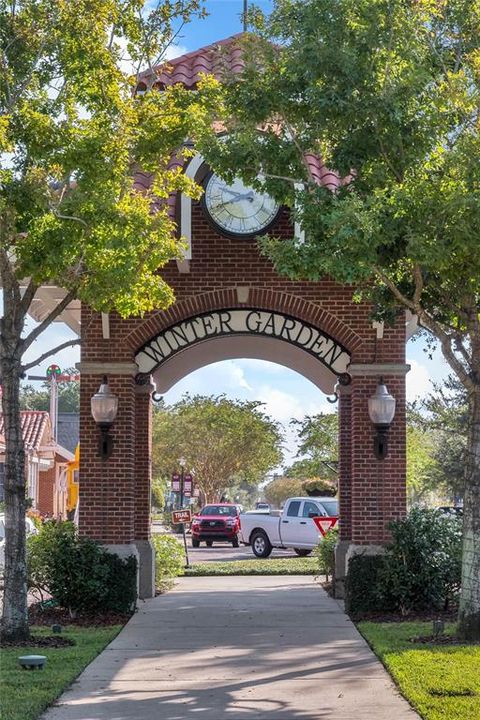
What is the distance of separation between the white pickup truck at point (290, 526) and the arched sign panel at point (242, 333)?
1328cm

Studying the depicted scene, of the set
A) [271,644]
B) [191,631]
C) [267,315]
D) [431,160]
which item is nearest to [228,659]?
[271,644]

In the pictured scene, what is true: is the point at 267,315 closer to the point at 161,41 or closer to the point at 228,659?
the point at 161,41

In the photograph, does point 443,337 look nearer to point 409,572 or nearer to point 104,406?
point 409,572

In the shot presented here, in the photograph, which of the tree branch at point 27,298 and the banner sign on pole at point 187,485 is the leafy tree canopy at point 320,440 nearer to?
the banner sign on pole at point 187,485

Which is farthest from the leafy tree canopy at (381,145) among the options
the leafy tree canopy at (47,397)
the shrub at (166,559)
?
the leafy tree canopy at (47,397)

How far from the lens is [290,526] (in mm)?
31328

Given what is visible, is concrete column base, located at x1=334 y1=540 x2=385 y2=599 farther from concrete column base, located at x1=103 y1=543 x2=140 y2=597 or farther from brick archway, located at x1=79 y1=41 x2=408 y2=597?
concrete column base, located at x1=103 y1=543 x2=140 y2=597

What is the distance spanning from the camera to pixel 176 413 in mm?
64438

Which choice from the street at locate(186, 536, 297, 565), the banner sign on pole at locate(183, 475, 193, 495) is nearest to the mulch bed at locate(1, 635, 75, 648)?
the street at locate(186, 536, 297, 565)

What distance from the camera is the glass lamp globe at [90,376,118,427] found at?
1641 centimetres

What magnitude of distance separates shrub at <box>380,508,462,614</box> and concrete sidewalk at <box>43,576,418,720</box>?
84 centimetres

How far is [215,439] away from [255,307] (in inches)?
1784

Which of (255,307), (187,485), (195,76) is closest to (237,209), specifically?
(255,307)

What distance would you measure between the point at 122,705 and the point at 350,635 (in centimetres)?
463
